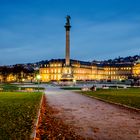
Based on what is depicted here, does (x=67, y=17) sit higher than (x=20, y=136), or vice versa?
(x=67, y=17)

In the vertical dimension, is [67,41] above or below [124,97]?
above

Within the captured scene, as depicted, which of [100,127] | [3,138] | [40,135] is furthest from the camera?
[100,127]

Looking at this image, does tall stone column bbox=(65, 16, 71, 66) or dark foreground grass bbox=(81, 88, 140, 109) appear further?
tall stone column bbox=(65, 16, 71, 66)

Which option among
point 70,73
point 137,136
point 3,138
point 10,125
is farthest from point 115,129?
point 70,73

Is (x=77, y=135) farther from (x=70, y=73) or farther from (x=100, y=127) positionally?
(x=70, y=73)

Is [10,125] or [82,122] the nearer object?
[10,125]

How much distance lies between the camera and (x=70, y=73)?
400 ft

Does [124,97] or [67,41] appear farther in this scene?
[67,41]

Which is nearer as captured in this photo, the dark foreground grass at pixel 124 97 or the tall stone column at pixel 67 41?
the dark foreground grass at pixel 124 97

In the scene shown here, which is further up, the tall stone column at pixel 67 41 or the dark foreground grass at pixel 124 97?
the tall stone column at pixel 67 41

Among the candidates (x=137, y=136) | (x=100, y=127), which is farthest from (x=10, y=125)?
(x=137, y=136)

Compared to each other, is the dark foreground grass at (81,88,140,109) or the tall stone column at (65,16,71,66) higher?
the tall stone column at (65,16,71,66)

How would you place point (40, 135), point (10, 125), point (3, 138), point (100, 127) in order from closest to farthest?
point (3, 138) < point (40, 135) < point (10, 125) < point (100, 127)

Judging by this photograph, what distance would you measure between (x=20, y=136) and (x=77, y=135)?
8.28 ft
